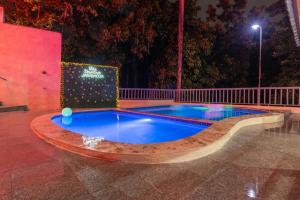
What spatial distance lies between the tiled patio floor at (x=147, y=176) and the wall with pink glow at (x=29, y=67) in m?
4.27

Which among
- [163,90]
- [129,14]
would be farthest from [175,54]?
[129,14]

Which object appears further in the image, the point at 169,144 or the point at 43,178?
the point at 169,144

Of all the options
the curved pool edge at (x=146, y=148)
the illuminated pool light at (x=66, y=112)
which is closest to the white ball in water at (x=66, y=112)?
the illuminated pool light at (x=66, y=112)

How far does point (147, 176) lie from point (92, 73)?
20.6 ft

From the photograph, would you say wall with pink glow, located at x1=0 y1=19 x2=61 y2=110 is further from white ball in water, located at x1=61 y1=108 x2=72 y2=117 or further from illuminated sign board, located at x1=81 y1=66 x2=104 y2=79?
white ball in water, located at x1=61 y1=108 x2=72 y2=117

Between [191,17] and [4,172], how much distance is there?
10.7 m

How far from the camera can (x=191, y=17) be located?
10625mm

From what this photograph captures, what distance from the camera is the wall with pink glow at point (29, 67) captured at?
19.9 feet

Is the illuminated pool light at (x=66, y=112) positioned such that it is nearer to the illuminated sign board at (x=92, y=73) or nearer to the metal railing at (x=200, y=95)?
the illuminated sign board at (x=92, y=73)

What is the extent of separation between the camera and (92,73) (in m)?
7.48

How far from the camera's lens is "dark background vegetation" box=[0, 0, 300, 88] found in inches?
320

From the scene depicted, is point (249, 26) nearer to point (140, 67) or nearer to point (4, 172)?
point (140, 67)

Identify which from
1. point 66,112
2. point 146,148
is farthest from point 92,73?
point 146,148

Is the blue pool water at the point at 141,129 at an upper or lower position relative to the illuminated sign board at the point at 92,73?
lower
